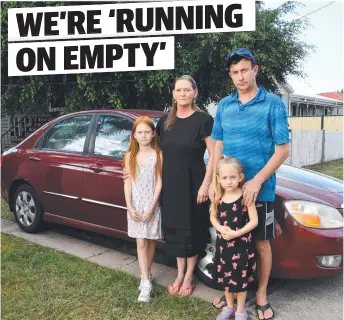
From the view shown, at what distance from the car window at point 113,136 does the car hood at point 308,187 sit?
1447 mm

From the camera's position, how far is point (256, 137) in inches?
99.0

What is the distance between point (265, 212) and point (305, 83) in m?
11.7

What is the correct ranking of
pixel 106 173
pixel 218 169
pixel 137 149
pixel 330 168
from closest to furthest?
pixel 218 169 < pixel 137 149 < pixel 106 173 < pixel 330 168

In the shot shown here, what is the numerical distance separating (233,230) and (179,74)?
8.06 metres

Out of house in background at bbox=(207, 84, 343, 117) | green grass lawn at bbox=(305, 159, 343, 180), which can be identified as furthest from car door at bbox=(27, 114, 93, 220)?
house in background at bbox=(207, 84, 343, 117)

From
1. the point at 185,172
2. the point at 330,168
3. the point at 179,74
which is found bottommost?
the point at 330,168

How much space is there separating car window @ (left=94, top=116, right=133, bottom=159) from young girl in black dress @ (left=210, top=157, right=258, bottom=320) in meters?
1.40

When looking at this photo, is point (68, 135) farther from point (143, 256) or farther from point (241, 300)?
point (241, 300)

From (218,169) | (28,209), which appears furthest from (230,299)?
(28,209)

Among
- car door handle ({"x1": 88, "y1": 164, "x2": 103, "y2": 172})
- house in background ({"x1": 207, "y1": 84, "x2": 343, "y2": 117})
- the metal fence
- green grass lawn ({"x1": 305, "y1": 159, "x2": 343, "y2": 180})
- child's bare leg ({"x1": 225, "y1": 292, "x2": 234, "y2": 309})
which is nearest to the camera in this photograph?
child's bare leg ({"x1": 225, "y1": 292, "x2": 234, "y2": 309})

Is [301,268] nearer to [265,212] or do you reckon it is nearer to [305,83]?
[265,212]

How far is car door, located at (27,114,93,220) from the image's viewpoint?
4062mm

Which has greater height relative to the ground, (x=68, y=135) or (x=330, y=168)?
(x=68, y=135)

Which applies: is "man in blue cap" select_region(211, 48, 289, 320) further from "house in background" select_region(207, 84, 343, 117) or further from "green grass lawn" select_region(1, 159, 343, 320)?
"house in background" select_region(207, 84, 343, 117)
